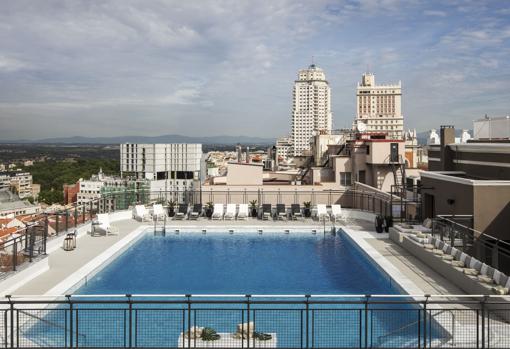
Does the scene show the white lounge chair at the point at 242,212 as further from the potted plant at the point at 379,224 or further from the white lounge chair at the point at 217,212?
the potted plant at the point at 379,224

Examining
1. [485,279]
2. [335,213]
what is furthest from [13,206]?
[485,279]

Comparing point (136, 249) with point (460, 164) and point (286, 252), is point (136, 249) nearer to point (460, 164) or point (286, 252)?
point (286, 252)

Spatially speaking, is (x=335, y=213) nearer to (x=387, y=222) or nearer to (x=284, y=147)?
(x=387, y=222)

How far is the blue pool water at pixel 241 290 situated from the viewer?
7.53m

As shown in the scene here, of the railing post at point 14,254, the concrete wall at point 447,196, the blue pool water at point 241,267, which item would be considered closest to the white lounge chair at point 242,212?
the blue pool water at point 241,267

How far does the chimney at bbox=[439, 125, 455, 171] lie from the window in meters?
8.28

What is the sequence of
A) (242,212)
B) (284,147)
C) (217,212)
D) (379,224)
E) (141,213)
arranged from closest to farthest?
(379,224) < (141,213) < (242,212) < (217,212) < (284,147)

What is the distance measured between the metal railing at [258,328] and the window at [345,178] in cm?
2046

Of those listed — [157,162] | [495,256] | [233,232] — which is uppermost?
[157,162]

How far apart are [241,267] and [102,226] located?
588cm

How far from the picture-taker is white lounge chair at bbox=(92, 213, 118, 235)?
696 inches

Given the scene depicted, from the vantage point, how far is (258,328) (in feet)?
25.6

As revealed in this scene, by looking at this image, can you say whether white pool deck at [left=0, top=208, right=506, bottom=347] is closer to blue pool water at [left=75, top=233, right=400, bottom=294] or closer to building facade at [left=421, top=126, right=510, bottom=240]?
blue pool water at [left=75, top=233, right=400, bottom=294]

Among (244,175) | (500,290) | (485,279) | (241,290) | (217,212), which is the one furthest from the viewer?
(244,175)
